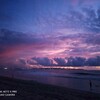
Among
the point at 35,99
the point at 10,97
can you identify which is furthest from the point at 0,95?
the point at 35,99

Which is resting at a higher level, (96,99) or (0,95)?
(0,95)

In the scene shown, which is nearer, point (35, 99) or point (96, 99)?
point (35, 99)

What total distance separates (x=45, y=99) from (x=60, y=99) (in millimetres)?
1583

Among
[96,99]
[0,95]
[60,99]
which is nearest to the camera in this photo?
[0,95]

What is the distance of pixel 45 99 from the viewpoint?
16594 millimetres

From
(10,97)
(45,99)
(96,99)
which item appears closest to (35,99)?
(45,99)

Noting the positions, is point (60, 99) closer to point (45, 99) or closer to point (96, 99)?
point (45, 99)

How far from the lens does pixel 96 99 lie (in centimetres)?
2017

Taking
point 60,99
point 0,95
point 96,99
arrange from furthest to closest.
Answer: point 96,99, point 60,99, point 0,95

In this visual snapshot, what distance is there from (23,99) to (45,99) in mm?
1915

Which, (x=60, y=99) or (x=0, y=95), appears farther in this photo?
(x=60, y=99)

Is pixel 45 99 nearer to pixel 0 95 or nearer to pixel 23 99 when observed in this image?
pixel 23 99

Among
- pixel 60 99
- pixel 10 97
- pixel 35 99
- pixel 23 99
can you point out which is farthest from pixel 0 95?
pixel 60 99

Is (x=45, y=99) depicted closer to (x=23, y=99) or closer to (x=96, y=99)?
(x=23, y=99)
